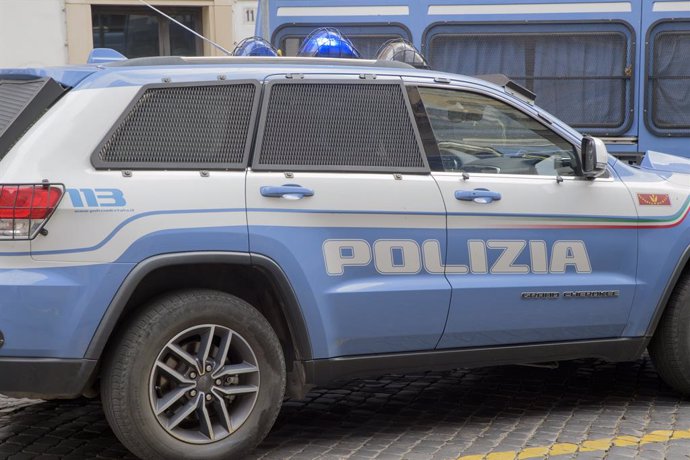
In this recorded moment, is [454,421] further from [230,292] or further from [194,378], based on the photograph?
[194,378]

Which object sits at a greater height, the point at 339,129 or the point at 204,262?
the point at 339,129

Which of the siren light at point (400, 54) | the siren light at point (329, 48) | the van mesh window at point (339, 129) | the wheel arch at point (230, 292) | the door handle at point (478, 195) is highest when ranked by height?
the van mesh window at point (339, 129)

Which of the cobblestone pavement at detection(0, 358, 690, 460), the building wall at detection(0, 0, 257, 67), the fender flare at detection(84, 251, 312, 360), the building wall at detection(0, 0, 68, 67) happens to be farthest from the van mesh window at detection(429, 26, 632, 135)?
the building wall at detection(0, 0, 68, 67)

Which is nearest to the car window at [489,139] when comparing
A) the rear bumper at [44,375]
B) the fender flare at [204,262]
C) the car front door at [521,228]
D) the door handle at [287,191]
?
the car front door at [521,228]

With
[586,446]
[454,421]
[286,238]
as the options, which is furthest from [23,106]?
[586,446]

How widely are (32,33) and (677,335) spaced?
40.7ft

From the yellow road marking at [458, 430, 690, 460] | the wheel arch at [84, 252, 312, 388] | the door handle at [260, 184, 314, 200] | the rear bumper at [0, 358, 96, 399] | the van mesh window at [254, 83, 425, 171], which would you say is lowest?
the yellow road marking at [458, 430, 690, 460]

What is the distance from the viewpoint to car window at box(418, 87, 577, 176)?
5625mm

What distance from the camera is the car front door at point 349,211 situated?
5109 mm

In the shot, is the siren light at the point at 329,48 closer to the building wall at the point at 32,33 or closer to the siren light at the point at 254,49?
the siren light at the point at 254,49

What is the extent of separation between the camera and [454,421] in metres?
6.02

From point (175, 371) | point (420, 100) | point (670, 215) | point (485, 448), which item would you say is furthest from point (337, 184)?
point (670, 215)

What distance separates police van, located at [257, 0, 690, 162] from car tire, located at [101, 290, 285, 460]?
618cm

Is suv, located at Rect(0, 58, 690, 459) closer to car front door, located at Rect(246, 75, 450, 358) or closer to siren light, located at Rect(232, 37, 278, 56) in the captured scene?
car front door, located at Rect(246, 75, 450, 358)
